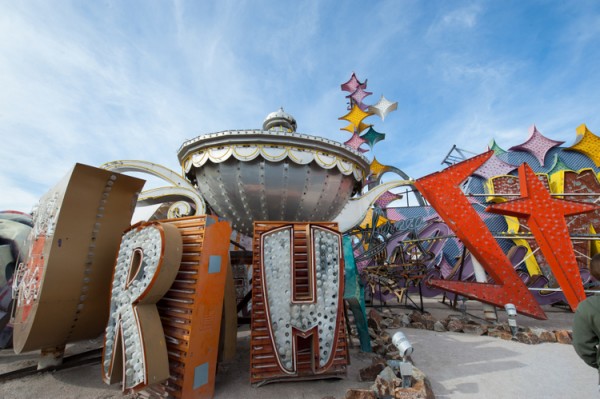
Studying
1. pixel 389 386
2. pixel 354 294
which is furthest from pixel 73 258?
pixel 389 386

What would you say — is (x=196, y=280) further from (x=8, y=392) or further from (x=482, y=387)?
(x=482, y=387)

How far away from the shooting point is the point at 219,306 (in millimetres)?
2908

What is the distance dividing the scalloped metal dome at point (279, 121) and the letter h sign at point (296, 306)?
1.70m

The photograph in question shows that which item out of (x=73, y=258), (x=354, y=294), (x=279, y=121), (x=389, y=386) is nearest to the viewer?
(x=389, y=386)

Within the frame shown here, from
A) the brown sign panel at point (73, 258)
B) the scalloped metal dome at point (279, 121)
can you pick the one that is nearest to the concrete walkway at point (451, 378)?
the brown sign panel at point (73, 258)

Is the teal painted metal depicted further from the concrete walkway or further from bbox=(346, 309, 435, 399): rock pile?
bbox=(346, 309, 435, 399): rock pile

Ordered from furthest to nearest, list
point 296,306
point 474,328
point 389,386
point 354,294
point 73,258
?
point 474,328
point 354,294
point 73,258
point 296,306
point 389,386

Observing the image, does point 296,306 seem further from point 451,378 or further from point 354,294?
point 451,378

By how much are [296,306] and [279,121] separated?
104 inches

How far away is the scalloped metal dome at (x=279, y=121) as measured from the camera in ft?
14.3

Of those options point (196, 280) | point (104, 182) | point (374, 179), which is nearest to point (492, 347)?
point (196, 280)

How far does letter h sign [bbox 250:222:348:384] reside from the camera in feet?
9.65

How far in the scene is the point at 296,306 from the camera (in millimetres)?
3000

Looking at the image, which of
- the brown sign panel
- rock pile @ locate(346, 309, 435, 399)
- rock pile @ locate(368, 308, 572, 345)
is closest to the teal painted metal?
rock pile @ locate(368, 308, 572, 345)
